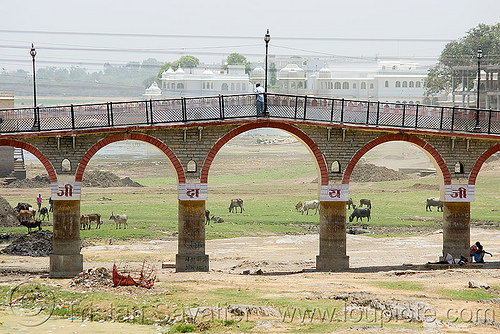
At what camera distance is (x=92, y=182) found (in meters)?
78.1

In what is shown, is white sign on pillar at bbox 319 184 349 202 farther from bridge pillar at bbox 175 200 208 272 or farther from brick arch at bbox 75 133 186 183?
brick arch at bbox 75 133 186 183

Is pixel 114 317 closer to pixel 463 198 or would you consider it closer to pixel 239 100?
pixel 239 100

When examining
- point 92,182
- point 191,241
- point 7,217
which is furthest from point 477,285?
point 92,182

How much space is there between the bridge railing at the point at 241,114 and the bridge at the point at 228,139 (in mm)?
52

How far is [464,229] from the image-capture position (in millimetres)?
42062

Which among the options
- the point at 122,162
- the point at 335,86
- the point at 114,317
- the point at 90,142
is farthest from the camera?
the point at 335,86

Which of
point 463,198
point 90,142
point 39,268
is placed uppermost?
point 90,142

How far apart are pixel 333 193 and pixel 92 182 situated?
42.7 m

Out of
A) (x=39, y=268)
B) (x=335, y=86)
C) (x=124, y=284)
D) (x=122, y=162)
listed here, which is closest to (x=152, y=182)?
(x=122, y=162)

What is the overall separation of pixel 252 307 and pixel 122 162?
81.2m

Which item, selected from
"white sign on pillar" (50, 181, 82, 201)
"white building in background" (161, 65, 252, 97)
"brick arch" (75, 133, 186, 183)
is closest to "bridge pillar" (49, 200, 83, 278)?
"white sign on pillar" (50, 181, 82, 201)

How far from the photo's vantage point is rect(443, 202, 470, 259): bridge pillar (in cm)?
4206

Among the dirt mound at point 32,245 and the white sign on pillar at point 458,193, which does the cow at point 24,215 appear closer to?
the dirt mound at point 32,245

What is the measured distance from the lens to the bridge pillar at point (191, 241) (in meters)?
39.2
